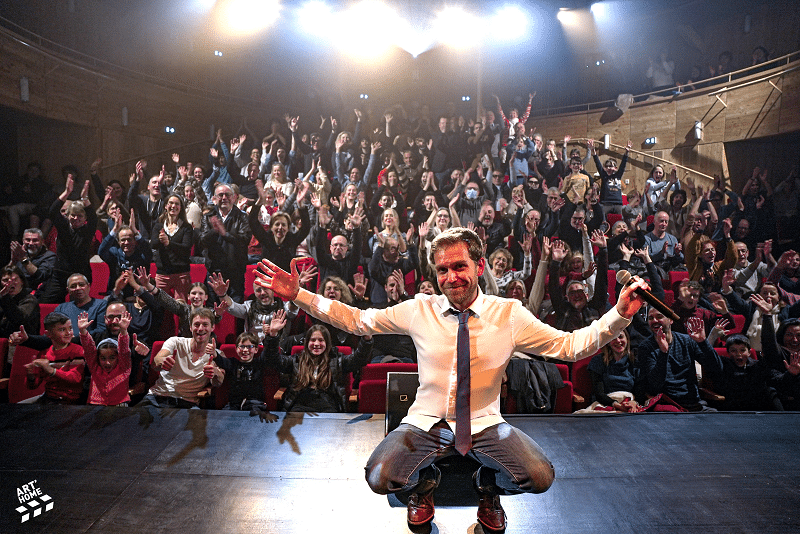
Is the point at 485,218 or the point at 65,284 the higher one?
the point at 485,218

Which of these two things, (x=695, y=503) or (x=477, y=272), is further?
(x=695, y=503)

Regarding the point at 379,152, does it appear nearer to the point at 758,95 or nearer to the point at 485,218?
the point at 485,218

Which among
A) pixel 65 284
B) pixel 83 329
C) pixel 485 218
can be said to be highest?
pixel 485 218

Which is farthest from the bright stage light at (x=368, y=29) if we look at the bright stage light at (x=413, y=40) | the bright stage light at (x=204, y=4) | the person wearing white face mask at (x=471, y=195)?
the person wearing white face mask at (x=471, y=195)

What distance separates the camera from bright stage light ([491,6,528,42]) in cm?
447

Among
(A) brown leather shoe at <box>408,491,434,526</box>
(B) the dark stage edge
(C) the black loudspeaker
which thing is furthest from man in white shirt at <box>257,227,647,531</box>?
(C) the black loudspeaker

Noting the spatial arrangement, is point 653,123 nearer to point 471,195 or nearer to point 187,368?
point 471,195

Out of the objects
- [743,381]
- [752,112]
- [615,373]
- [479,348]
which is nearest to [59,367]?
[479,348]

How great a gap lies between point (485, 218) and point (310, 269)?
4.89ft

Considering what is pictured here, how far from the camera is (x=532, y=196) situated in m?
4.40

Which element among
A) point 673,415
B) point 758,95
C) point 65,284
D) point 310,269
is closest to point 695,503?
point 673,415

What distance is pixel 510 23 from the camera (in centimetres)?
449

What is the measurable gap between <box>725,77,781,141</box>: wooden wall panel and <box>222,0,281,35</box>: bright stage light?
3824mm

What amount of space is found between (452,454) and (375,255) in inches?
94.4
